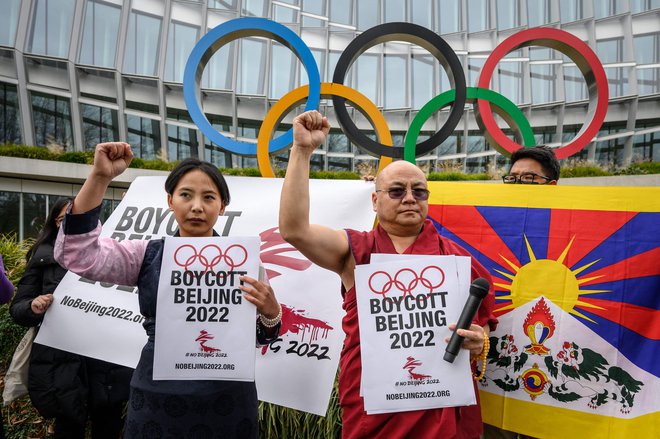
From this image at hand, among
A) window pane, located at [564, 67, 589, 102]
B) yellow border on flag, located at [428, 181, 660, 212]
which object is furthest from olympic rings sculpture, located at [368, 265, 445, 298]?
window pane, located at [564, 67, 589, 102]

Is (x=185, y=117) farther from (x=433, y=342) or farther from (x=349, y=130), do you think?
(x=433, y=342)

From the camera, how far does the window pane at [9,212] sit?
1593cm

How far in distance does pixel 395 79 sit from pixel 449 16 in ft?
14.2

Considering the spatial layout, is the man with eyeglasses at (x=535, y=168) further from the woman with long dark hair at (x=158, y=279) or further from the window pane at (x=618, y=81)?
the window pane at (x=618, y=81)

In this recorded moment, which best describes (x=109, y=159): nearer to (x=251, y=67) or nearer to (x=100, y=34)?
(x=251, y=67)

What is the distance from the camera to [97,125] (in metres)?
19.8

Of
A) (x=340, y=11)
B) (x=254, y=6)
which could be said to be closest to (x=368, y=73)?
(x=340, y=11)

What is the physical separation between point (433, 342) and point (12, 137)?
69.4 feet

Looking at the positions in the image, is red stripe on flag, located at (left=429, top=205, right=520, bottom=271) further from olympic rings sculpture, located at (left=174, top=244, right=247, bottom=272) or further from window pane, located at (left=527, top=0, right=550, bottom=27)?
window pane, located at (left=527, top=0, right=550, bottom=27)

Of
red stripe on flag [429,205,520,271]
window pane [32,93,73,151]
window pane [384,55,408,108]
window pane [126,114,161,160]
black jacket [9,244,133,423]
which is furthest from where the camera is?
window pane [384,55,408,108]

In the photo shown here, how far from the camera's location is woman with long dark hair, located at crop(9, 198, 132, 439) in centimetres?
288

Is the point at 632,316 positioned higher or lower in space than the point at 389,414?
higher

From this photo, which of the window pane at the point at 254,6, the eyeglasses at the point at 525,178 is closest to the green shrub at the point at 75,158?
the window pane at the point at 254,6

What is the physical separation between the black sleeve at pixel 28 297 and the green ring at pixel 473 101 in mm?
2946
